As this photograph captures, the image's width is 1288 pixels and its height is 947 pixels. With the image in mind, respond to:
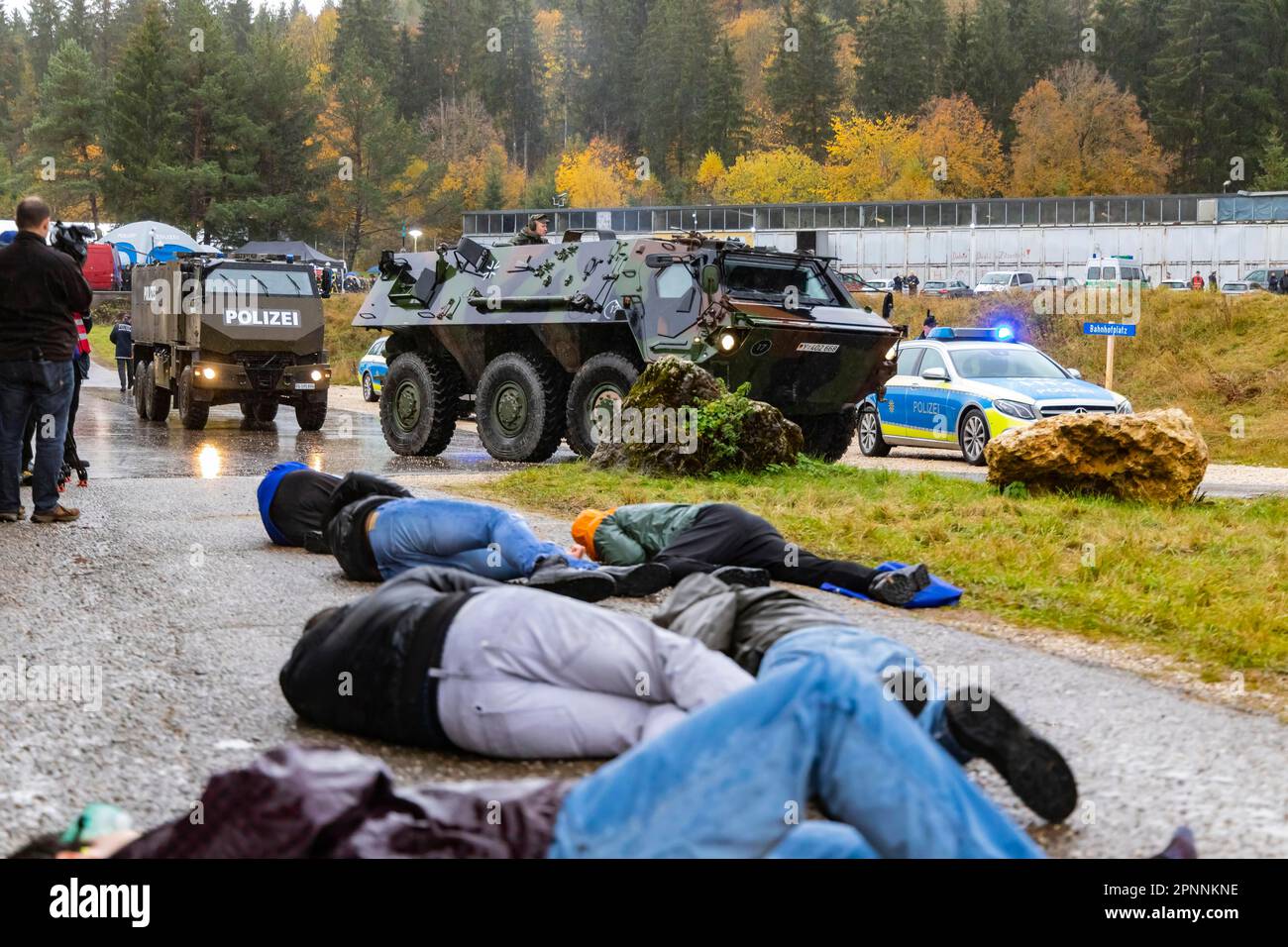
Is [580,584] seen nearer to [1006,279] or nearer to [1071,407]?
[1071,407]

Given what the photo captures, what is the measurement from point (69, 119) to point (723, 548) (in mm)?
80152

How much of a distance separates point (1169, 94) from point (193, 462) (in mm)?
75895

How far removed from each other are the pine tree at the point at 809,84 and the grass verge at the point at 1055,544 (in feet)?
275

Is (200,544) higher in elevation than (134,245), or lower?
lower

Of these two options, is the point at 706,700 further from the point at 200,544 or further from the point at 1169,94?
the point at 1169,94

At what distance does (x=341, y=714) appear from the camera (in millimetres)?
3965

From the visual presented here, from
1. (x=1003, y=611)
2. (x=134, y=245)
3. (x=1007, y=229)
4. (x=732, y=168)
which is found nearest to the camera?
(x=1003, y=611)

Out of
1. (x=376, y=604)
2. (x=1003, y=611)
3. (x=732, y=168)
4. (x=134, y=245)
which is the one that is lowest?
(x=1003, y=611)

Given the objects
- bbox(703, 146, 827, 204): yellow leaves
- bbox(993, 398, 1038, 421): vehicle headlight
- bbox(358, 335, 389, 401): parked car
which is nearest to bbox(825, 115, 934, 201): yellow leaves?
bbox(703, 146, 827, 204): yellow leaves

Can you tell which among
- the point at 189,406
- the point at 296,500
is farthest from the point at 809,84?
the point at 296,500

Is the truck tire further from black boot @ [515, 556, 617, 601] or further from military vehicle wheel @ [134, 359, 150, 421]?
black boot @ [515, 556, 617, 601]

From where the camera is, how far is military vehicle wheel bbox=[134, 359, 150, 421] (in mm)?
22453

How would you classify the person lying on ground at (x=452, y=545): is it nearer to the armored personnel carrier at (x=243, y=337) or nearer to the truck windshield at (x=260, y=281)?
the armored personnel carrier at (x=243, y=337)
